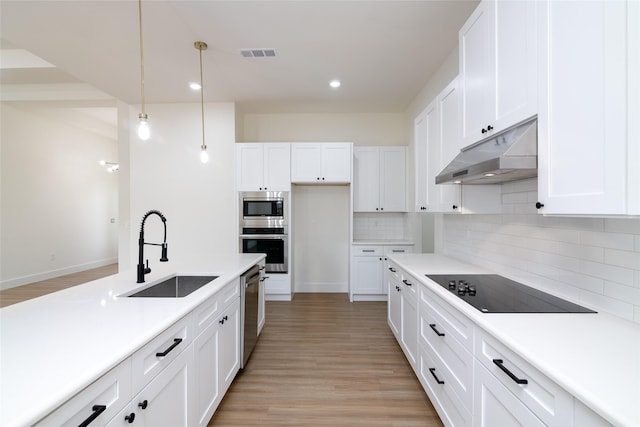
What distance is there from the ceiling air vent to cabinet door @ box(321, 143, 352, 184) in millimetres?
1610

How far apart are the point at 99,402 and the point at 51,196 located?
6988 mm

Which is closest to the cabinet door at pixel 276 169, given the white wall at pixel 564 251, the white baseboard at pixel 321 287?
the white baseboard at pixel 321 287

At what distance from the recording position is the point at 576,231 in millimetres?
1540

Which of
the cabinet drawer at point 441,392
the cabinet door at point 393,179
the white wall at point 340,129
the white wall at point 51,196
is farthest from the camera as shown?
the white wall at point 51,196

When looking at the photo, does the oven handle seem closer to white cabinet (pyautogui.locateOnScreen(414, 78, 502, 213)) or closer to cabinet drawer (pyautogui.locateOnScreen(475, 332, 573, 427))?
white cabinet (pyautogui.locateOnScreen(414, 78, 502, 213))

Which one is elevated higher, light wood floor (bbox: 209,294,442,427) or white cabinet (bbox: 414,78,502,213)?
white cabinet (bbox: 414,78,502,213)

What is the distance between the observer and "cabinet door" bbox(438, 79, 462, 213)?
2205mm

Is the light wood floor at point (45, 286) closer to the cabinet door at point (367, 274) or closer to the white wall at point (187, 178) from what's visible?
the white wall at point (187, 178)

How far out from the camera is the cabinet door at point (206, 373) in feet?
5.22

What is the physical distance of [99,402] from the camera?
89 centimetres

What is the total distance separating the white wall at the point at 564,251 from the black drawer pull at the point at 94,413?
6.71 ft

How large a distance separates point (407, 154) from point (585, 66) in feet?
11.9

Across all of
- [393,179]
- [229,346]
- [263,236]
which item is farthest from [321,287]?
[229,346]

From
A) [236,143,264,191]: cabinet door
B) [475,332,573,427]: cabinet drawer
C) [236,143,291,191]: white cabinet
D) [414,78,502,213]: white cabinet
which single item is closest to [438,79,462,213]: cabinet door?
[414,78,502,213]: white cabinet
